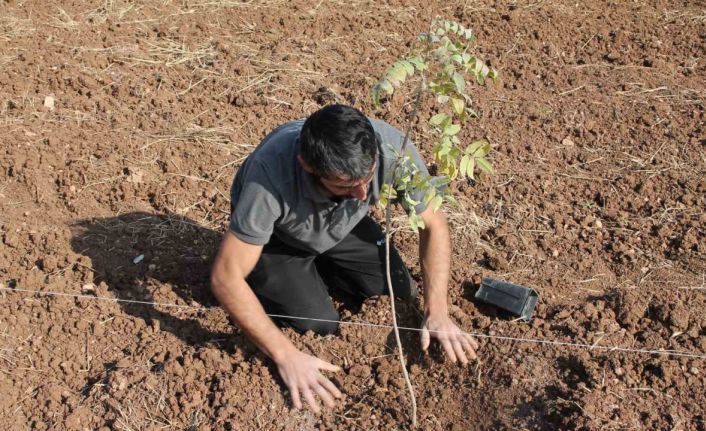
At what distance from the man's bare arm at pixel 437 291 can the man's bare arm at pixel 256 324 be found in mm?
488

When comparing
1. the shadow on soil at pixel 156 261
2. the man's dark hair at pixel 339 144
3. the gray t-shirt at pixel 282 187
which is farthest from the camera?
the shadow on soil at pixel 156 261

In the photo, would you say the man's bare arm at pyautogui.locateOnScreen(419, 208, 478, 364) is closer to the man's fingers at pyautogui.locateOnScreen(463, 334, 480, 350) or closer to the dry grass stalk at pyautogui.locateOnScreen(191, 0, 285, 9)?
the man's fingers at pyautogui.locateOnScreen(463, 334, 480, 350)

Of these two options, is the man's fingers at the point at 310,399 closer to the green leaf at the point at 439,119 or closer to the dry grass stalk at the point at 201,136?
the green leaf at the point at 439,119

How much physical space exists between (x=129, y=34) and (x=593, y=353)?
4.16 m

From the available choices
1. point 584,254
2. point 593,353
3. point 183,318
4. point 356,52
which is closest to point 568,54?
point 356,52

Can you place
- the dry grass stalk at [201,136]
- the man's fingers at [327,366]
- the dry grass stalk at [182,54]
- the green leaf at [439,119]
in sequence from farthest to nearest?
the dry grass stalk at [182,54] < the dry grass stalk at [201,136] < the man's fingers at [327,366] < the green leaf at [439,119]

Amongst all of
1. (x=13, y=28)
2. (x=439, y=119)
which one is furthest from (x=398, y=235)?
(x=13, y=28)

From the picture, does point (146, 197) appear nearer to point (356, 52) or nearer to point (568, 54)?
point (356, 52)

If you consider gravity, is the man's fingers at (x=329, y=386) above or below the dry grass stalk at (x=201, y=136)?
below

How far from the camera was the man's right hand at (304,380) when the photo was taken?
3236 millimetres

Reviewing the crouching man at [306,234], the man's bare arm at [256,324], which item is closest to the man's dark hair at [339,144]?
the crouching man at [306,234]

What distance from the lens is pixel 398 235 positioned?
4371 mm

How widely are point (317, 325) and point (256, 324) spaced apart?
1.68 ft

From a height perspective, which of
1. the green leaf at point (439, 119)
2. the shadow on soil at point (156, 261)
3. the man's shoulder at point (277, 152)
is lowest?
Answer: the shadow on soil at point (156, 261)
